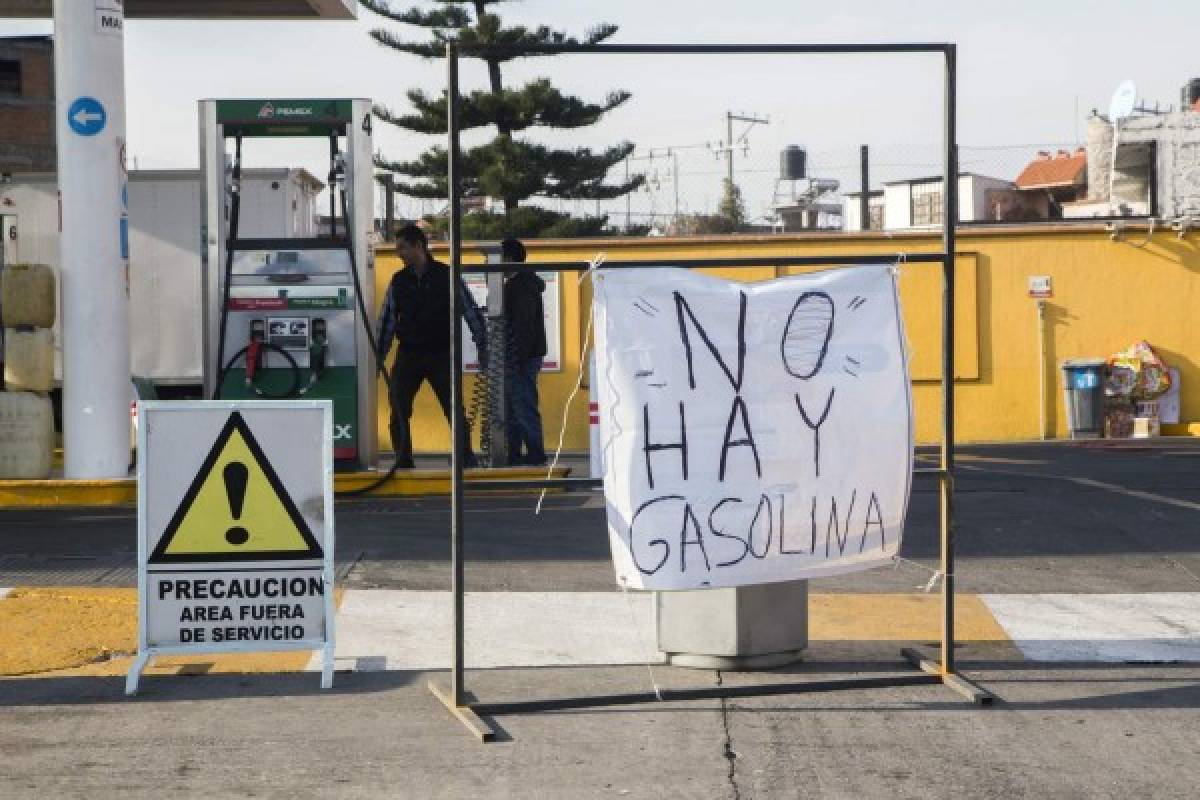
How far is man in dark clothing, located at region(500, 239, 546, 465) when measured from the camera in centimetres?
1467

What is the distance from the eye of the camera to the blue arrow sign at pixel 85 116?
13992 millimetres

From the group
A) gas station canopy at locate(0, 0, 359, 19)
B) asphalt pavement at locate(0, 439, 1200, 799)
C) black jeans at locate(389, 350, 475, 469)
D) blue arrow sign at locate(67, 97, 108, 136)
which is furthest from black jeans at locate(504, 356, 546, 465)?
gas station canopy at locate(0, 0, 359, 19)

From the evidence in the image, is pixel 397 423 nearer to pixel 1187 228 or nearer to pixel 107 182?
pixel 107 182

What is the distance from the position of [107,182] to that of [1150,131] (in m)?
26.6

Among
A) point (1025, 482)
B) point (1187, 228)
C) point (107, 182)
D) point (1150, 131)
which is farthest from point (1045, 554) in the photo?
point (1150, 131)

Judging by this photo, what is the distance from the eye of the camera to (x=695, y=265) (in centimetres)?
741

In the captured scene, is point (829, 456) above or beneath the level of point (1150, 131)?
beneath

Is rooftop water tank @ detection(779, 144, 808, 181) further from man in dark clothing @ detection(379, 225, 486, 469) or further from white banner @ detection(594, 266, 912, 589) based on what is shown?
white banner @ detection(594, 266, 912, 589)

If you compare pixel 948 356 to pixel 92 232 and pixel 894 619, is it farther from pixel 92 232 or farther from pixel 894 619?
pixel 92 232

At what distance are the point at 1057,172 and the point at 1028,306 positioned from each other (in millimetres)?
41127

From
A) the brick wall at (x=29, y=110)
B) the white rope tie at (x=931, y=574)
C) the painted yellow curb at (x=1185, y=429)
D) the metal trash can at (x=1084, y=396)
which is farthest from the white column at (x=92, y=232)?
the brick wall at (x=29, y=110)

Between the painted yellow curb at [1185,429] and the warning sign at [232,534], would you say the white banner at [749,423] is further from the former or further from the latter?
the painted yellow curb at [1185,429]

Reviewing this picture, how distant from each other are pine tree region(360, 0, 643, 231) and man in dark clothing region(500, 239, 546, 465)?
23.3 metres

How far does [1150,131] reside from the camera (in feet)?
118
